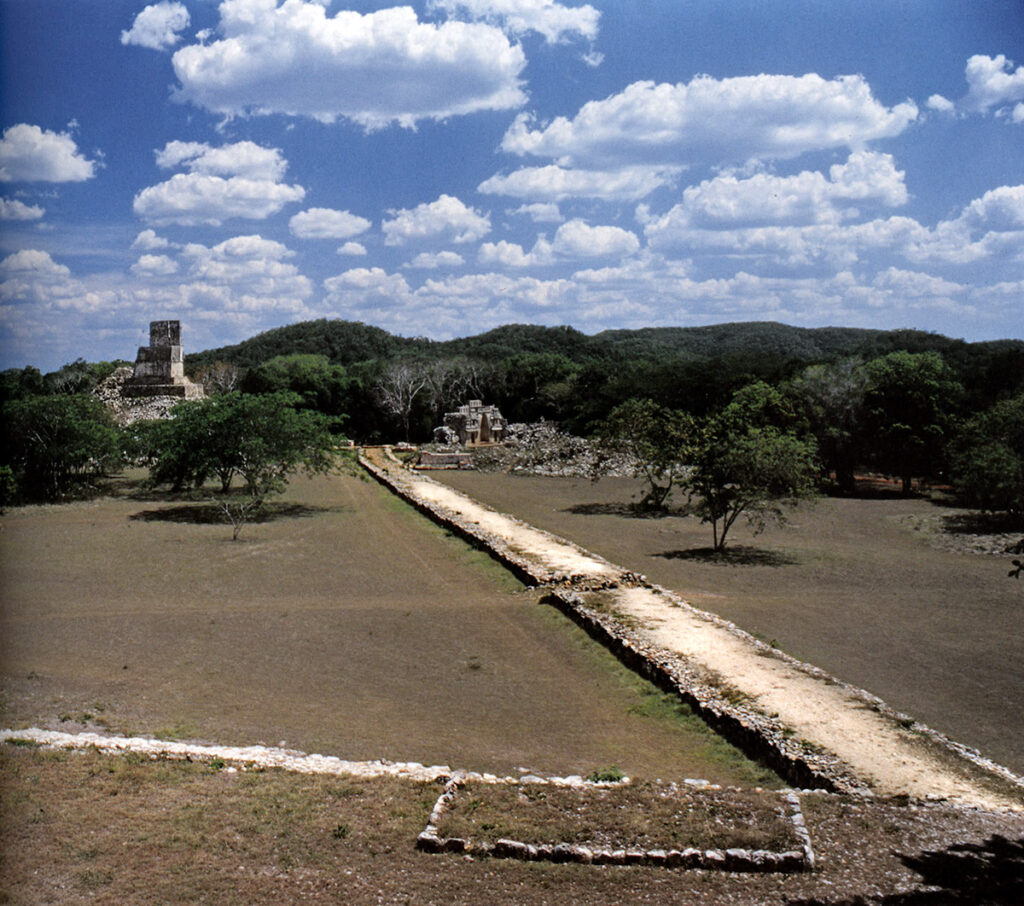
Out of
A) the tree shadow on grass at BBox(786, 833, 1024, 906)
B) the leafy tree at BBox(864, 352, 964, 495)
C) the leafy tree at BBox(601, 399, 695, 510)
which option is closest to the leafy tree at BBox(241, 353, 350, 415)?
the leafy tree at BBox(601, 399, 695, 510)

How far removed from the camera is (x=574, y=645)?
12.0m

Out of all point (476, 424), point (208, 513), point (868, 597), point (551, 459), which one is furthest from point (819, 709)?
point (476, 424)

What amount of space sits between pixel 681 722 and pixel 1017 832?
11.5 ft

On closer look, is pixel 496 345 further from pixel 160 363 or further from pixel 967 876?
pixel 967 876

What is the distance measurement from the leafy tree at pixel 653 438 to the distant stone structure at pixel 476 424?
1912cm

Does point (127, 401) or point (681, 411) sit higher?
point (681, 411)

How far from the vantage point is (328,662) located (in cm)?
1077

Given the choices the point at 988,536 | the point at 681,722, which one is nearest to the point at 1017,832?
the point at 681,722

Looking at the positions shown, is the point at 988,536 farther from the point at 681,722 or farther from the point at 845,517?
the point at 681,722

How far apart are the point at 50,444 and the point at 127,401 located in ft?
79.3

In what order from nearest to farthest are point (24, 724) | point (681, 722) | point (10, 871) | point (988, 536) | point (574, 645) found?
point (10, 871) < point (24, 724) < point (681, 722) < point (574, 645) < point (988, 536)

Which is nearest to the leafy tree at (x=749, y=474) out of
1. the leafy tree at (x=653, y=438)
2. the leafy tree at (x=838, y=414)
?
the leafy tree at (x=653, y=438)

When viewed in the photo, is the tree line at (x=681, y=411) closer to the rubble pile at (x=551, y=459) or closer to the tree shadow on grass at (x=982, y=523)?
the tree shadow on grass at (x=982, y=523)

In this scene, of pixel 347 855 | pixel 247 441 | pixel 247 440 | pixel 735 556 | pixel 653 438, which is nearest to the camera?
pixel 347 855
